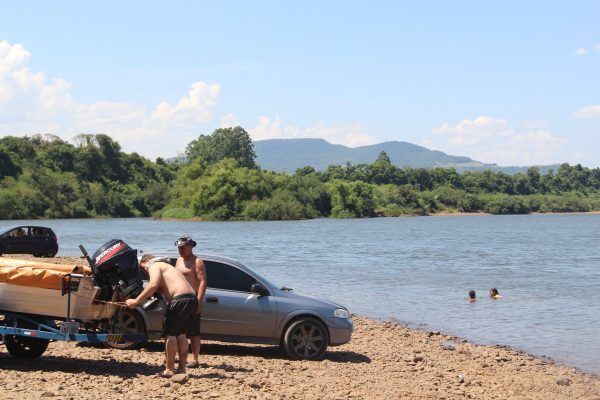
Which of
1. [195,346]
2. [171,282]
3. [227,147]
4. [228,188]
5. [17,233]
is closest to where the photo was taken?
[171,282]

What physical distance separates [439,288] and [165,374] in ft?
65.8

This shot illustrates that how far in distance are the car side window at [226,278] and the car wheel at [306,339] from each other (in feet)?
3.00

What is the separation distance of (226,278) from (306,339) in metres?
1.50

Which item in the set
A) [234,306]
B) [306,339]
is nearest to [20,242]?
[234,306]

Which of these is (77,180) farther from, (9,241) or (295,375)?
(295,375)

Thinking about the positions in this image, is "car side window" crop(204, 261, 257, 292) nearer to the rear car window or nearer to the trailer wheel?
the trailer wheel

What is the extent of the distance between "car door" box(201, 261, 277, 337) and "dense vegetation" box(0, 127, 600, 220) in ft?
347

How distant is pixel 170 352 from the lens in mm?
9648

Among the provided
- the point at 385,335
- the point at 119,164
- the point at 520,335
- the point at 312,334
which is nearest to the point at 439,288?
the point at 520,335

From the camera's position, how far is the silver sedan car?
11.4 meters

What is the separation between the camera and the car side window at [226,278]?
38.4 ft

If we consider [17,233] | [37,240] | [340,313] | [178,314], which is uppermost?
[17,233]

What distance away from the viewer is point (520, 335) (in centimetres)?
1775

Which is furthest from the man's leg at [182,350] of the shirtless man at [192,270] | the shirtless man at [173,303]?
the shirtless man at [192,270]
